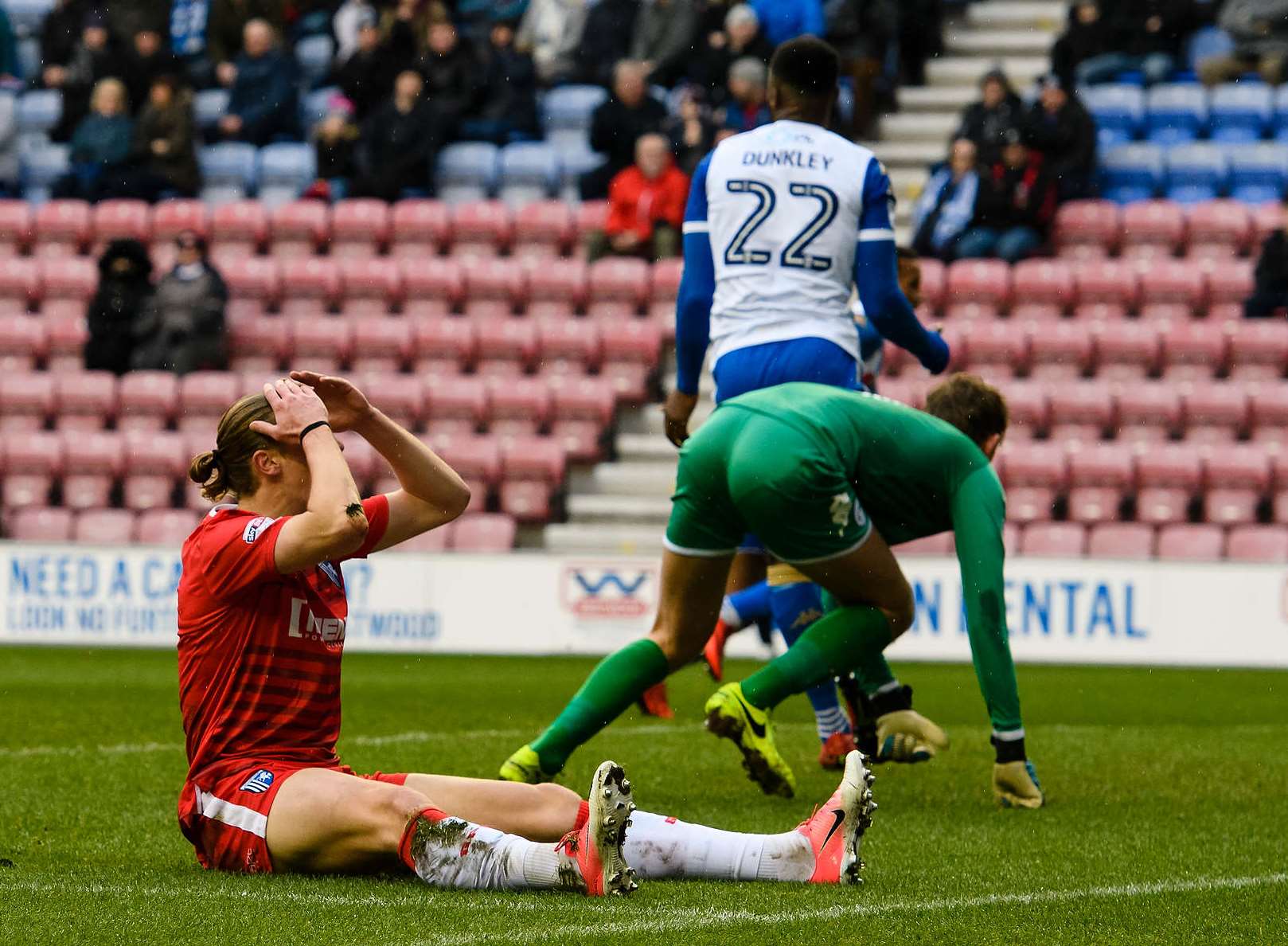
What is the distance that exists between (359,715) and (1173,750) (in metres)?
3.59

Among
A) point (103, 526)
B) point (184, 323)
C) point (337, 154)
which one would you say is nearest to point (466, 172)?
A: point (337, 154)

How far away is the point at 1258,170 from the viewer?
17.1 metres

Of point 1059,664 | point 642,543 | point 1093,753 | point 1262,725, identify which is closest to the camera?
point 1093,753

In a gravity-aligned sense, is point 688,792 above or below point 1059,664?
above

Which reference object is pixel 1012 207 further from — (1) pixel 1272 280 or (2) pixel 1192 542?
(2) pixel 1192 542

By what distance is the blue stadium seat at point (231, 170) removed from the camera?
62.8 ft

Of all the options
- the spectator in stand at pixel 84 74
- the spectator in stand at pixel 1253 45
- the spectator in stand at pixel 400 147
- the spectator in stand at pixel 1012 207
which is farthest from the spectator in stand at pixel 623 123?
the spectator in stand at pixel 84 74

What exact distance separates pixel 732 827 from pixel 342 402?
1586 mm

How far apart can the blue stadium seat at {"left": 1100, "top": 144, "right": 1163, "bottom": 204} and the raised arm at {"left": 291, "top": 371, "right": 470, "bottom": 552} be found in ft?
42.9

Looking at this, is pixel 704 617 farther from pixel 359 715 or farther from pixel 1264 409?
pixel 1264 409

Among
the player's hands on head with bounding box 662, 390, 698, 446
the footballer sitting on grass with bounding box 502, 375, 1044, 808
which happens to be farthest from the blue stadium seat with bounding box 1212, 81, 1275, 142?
the footballer sitting on grass with bounding box 502, 375, 1044, 808

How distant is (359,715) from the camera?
9.25 meters

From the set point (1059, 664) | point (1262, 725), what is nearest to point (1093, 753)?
point (1262, 725)

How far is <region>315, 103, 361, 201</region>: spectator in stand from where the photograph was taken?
18.6m
